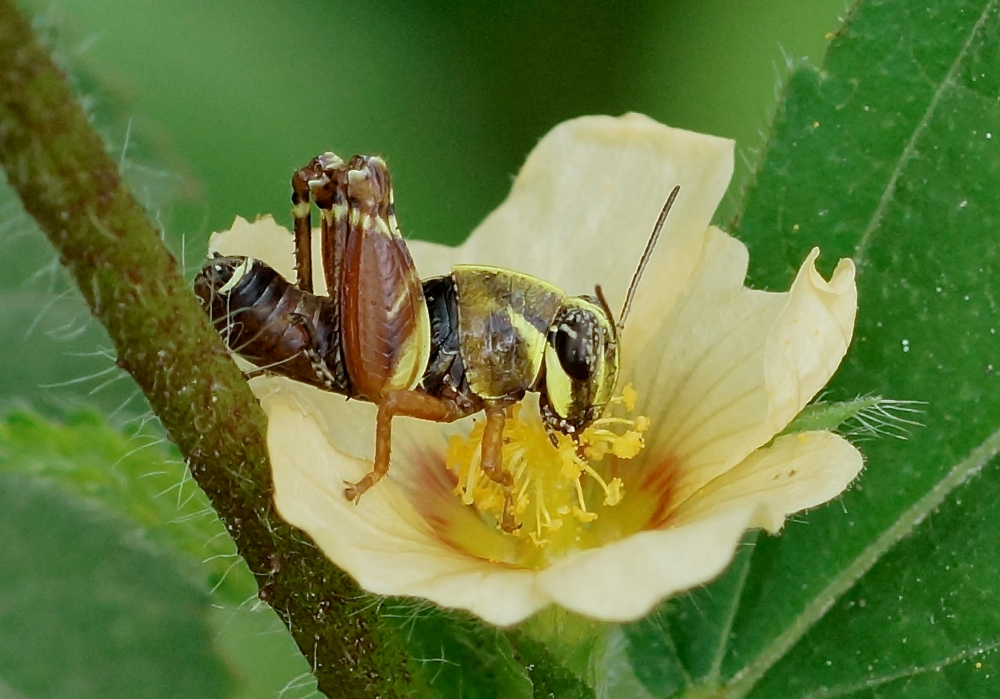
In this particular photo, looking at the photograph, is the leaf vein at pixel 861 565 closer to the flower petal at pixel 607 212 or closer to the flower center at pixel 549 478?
the flower center at pixel 549 478

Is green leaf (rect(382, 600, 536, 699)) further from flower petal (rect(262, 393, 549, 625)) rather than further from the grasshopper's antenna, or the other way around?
the grasshopper's antenna

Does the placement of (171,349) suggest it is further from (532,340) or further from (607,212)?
(607,212)

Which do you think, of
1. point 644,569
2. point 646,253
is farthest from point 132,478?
point 644,569

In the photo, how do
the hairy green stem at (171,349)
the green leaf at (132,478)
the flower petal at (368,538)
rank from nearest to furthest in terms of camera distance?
the hairy green stem at (171,349) < the flower petal at (368,538) < the green leaf at (132,478)

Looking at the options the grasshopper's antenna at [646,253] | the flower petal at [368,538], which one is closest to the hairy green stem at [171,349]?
the flower petal at [368,538]

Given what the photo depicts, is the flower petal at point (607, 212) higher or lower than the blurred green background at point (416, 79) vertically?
higher

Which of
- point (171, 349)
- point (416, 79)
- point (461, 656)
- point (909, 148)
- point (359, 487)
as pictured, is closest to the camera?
point (171, 349)
